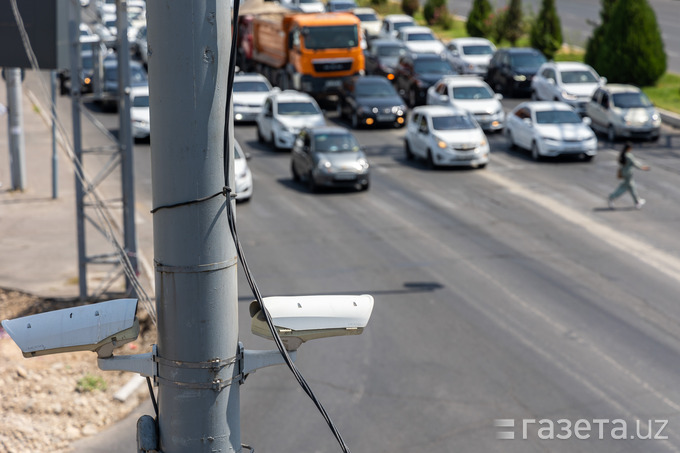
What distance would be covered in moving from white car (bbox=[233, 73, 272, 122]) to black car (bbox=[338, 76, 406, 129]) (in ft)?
10.2

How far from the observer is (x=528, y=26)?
49938mm

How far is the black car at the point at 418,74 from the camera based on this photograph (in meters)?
38.2

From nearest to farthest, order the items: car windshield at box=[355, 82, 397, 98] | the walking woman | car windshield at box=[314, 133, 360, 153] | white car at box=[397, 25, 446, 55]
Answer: the walking woman, car windshield at box=[314, 133, 360, 153], car windshield at box=[355, 82, 397, 98], white car at box=[397, 25, 446, 55]

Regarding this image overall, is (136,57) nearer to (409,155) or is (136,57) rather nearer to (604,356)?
(409,155)

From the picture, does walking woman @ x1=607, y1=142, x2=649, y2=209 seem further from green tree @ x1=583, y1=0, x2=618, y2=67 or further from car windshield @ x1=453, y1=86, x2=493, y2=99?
green tree @ x1=583, y1=0, x2=618, y2=67

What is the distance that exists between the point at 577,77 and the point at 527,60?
4.18 m

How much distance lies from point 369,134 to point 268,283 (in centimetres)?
1687

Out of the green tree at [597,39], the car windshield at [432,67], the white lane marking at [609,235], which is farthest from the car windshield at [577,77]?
the white lane marking at [609,235]

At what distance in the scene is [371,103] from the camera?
34.6 meters

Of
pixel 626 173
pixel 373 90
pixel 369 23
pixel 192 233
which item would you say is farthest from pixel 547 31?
pixel 192 233

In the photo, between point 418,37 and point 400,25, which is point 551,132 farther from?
point 400,25

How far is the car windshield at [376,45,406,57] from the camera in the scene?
4334 centimetres

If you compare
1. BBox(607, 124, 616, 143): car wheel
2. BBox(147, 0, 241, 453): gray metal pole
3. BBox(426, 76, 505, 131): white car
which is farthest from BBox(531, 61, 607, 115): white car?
BBox(147, 0, 241, 453): gray metal pole

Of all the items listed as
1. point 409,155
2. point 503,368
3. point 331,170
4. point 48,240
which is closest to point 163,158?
point 503,368
